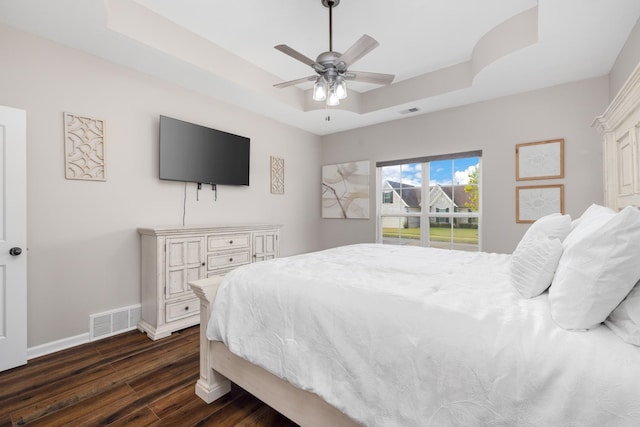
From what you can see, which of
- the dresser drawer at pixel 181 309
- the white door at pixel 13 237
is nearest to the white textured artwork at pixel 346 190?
the dresser drawer at pixel 181 309

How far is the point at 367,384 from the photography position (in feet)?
3.65

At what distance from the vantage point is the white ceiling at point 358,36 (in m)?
2.20

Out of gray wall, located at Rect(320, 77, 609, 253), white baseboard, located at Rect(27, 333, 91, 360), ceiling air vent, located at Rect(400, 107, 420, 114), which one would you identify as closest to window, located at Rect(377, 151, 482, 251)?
gray wall, located at Rect(320, 77, 609, 253)

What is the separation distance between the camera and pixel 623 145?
73.7 inches

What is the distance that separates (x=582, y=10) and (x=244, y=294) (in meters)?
2.95

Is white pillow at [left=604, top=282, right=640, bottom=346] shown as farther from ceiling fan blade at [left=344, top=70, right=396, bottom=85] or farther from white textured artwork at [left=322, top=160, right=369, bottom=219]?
white textured artwork at [left=322, top=160, right=369, bottom=219]

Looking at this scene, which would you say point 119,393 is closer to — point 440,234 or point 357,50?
point 357,50

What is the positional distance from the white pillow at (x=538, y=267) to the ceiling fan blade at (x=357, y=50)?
1.51m

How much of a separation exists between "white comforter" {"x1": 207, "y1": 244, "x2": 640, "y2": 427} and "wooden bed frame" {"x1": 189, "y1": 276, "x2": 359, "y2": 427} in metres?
0.11

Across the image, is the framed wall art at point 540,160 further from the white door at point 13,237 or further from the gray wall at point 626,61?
the white door at point 13,237

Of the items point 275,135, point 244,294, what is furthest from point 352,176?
point 244,294

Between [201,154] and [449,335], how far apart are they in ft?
10.6

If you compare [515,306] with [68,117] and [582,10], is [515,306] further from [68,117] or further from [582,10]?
[68,117]

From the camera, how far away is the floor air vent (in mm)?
2664
